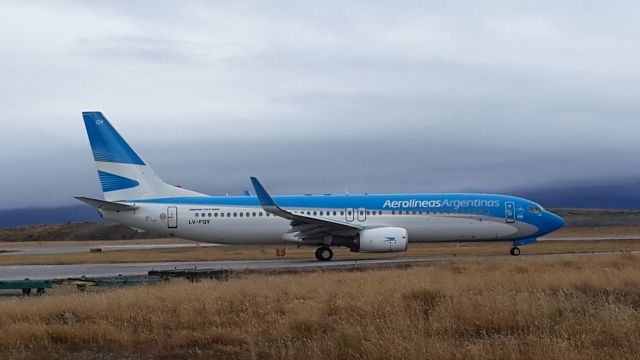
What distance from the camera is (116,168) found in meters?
33.2

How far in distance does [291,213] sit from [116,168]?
8602 mm

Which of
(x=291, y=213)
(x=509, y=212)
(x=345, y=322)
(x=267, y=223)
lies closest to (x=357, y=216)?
(x=291, y=213)

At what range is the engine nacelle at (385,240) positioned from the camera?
30.1 metres

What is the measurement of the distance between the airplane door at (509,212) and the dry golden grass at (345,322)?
16695 mm

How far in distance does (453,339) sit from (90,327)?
17.6ft

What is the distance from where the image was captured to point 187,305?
12930 millimetres

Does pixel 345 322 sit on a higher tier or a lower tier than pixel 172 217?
lower

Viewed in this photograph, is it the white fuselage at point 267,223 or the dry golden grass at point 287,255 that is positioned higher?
the white fuselage at point 267,223

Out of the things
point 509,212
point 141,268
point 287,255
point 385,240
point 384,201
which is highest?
point 384,201

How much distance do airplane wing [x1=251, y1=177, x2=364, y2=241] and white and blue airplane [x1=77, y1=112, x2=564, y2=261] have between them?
0.06 m

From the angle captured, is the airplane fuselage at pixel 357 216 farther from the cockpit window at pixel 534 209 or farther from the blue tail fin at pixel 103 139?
the blue tail fin at pixel 103 139

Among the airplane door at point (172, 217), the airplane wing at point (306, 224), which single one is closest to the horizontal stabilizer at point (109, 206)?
the airplane door at point (172, 217)

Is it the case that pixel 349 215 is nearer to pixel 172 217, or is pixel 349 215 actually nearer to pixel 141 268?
pixel 172 217

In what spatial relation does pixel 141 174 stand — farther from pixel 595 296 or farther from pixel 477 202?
pixel 595 296
